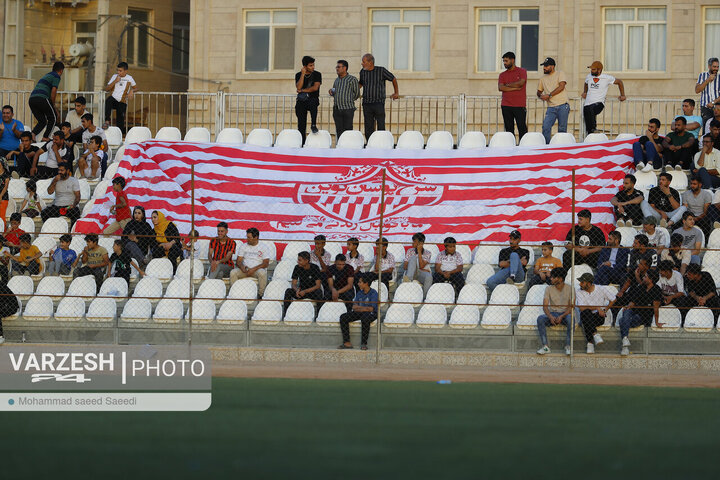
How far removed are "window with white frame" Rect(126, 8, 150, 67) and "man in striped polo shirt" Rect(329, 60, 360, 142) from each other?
35.8 ft

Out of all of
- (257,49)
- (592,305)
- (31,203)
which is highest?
(257,49)

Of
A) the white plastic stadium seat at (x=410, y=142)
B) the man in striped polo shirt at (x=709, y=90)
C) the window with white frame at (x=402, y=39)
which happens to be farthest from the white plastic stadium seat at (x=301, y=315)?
the window with white frame at (x=402, y=39)

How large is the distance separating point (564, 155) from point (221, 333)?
6.95 metres

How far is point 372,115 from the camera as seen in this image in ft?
74.4

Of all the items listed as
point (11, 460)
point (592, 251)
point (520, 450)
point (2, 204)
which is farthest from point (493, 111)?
point (11, 460)

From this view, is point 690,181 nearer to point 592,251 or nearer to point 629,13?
point 592,251

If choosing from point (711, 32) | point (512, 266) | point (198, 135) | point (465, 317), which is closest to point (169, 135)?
point (198, 135)

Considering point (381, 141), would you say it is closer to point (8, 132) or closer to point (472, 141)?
point (472, 141)

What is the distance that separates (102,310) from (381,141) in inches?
258

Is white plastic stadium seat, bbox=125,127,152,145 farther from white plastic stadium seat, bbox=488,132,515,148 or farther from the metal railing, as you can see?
white plastic stadium seat, bbox=488,132,515,148

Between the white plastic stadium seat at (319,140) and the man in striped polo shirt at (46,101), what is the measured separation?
16.4 feet

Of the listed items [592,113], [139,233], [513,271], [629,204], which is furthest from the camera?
A: [592,113]

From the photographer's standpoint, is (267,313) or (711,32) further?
(711,32)

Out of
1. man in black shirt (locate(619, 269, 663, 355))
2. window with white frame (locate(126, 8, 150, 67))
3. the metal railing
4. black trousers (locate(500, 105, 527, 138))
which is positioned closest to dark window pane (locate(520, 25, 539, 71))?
the metal railing
